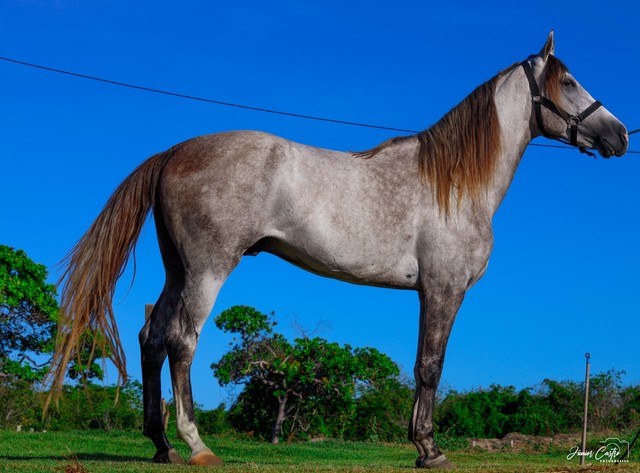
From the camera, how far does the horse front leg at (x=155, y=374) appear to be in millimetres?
6262

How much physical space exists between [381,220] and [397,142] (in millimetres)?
891

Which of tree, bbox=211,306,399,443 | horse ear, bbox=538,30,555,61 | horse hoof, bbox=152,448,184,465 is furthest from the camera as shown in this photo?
tree, bbox=211,306,399,443

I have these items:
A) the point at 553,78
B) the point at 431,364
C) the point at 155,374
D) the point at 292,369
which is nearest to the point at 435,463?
the point at 431,364

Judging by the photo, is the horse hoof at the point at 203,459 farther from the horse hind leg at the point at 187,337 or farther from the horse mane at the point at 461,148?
the horse mane at the point at 461,148

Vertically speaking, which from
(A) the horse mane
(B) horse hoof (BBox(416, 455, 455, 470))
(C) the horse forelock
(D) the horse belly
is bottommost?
(B) horse hoof (BBox(416, 455, 455, 470))

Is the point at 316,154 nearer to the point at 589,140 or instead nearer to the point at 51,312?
the point at 589,140

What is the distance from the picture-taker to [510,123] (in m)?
6.95

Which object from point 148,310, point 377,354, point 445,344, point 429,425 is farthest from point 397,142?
point 377,354

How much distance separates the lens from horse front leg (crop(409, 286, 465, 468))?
20.5 ft

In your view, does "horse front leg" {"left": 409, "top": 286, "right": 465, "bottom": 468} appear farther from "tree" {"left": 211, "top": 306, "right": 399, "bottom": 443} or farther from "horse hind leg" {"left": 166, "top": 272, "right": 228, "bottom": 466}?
"tree" {"left": 211, "top": 306, "right": 399, "bottom": 443}

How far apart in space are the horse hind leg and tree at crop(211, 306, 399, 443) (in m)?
7.42

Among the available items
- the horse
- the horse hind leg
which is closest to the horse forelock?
the horse

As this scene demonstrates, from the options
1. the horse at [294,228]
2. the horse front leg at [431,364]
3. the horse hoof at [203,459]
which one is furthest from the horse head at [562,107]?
the horse hoof at [203,459]

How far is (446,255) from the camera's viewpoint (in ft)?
20.6
